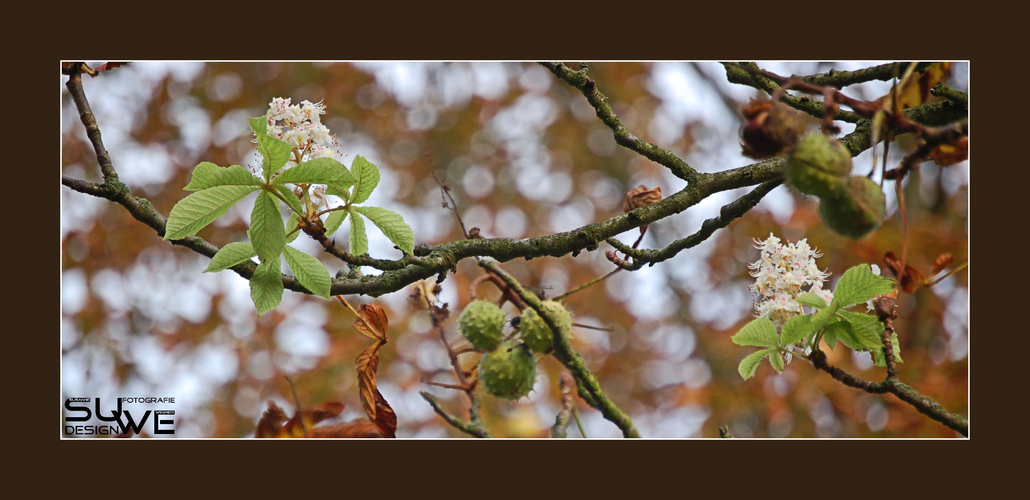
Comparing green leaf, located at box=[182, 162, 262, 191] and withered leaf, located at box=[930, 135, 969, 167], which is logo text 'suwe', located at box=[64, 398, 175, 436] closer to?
green leaf, located at box=[182, 162, 262, 191]

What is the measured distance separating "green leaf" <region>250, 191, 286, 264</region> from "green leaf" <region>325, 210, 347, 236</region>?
16cm

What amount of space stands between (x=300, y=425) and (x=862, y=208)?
145 centimetres

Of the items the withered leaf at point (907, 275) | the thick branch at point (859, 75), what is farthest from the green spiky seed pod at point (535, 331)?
the thick branch at point (859, 75)

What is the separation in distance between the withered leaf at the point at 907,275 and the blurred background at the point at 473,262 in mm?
960

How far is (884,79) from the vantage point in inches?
55.0

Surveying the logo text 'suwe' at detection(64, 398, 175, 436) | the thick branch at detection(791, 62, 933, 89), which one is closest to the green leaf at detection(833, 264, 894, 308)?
the thick branch at detection(791, 62, 933, 89)

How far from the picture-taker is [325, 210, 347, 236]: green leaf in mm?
1271

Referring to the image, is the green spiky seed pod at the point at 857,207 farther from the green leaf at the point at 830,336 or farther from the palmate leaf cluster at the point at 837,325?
the green leaf at the point at 830,336

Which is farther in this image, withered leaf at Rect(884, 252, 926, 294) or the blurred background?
the blurred background


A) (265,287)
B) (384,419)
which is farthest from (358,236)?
(384,419)

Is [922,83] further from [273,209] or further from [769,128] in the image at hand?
[273,209]

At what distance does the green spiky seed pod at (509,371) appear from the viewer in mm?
1230

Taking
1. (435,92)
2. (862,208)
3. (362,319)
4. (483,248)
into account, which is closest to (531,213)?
(435,92)

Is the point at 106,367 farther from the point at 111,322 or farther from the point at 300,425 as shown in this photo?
the point at 300,425
